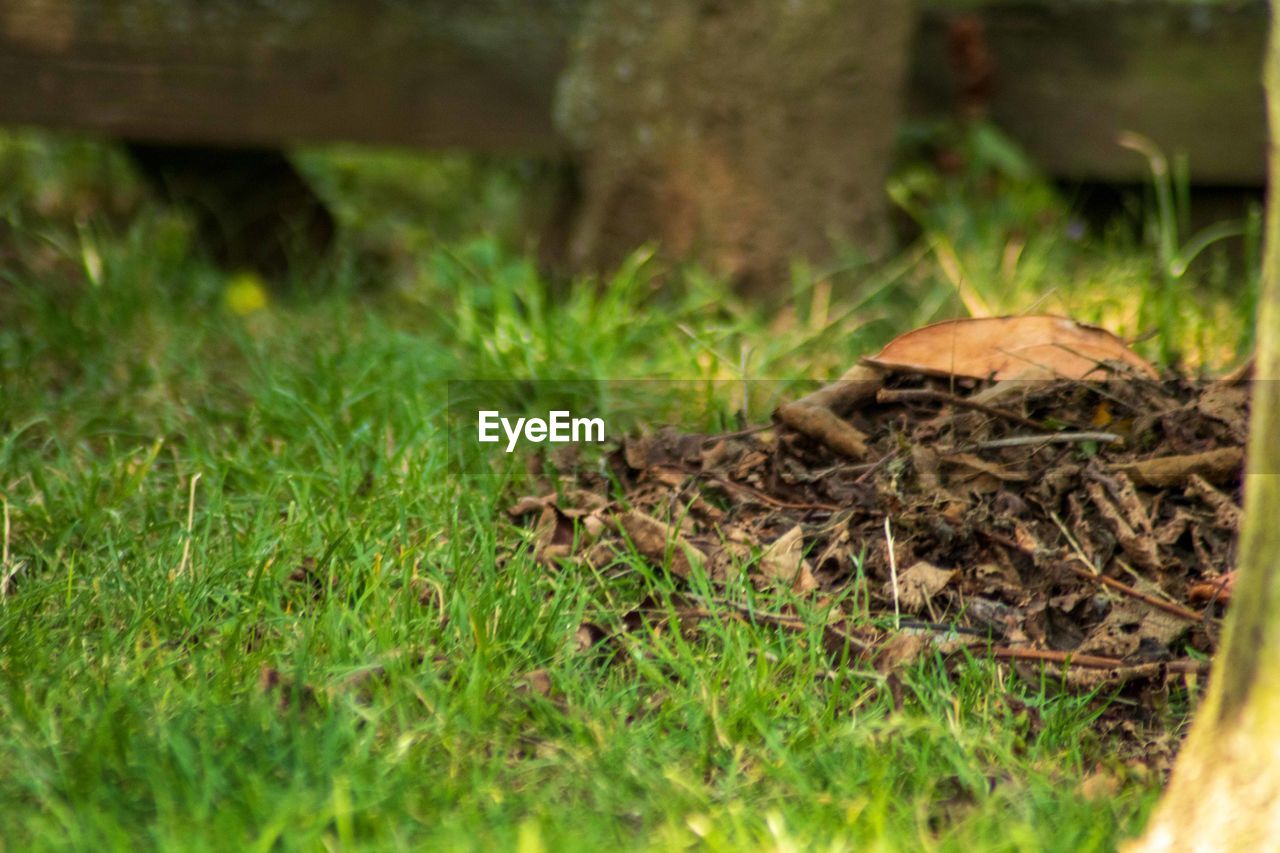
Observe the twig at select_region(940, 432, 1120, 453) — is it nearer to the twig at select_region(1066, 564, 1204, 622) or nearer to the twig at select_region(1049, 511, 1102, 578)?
the twig at select_region(1049, 511, 1102, 578)

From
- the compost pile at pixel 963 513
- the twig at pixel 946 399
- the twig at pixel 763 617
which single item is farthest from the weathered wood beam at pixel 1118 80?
the twig at pixel 763 617

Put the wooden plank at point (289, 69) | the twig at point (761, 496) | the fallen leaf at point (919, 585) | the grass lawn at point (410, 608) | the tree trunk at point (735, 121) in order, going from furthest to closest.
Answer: the wooden plank at point (289, 69)
the tree trunk at point (735, 121)
the twig at point (761, 496)
the fallen leaf at point (919, 585)
the grass lawn at point (410, 608)

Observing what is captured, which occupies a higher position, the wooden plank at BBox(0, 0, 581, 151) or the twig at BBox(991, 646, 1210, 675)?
the wooden plank at BBox(0, 0, 581, 151)

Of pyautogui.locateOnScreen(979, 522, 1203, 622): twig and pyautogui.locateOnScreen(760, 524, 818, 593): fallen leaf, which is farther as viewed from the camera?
pyautogui.locateOnScreen(760, 524, 818, 593): fallen leaf

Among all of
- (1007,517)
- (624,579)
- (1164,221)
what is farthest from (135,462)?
(1164,221)

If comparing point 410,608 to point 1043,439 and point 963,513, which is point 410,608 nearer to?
point 963,513

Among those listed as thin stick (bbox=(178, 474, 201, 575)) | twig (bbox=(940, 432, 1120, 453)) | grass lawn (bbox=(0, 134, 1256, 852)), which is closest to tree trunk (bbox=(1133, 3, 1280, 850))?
grass lawn (bbox=(0, 134, 1256, 852))

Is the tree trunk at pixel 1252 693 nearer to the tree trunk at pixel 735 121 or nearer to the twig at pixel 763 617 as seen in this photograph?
the twig at pixel 763 617
